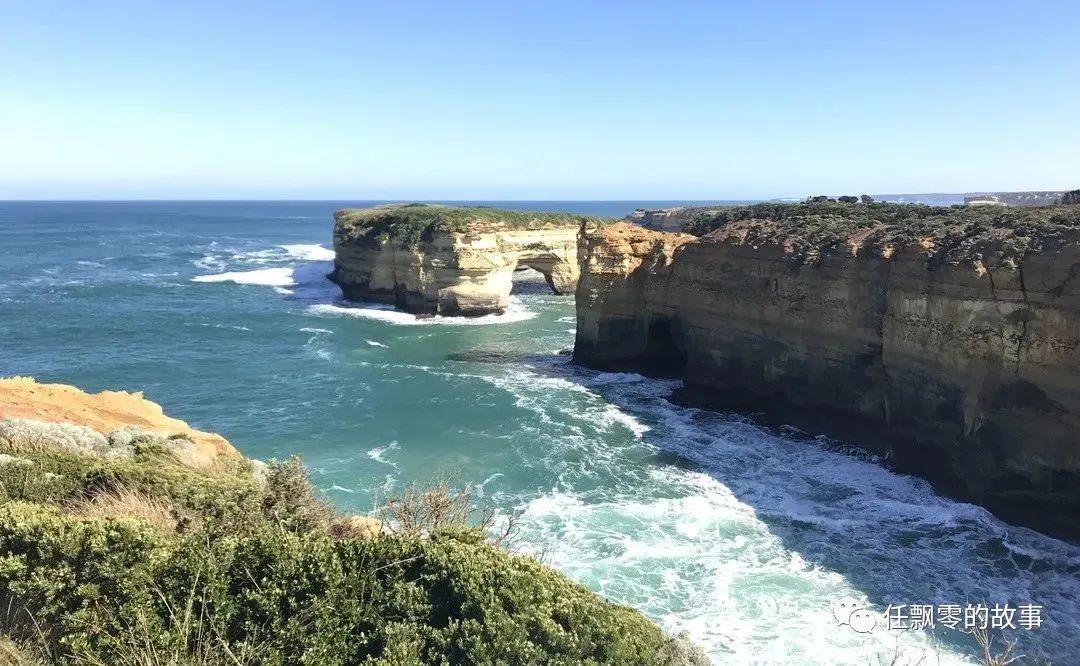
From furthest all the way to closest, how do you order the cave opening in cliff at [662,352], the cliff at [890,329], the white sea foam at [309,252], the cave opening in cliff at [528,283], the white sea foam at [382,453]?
the white sea foam at [309,252] → the cave opening in cliff at [528,283] → the cave opening in cliff at [662,352] → the white sea foam at [382,453] → the cliff at [890,329]

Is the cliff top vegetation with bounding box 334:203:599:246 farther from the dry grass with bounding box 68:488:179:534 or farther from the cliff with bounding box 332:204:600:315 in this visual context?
the dry grass with bounding box 68:488:179:534

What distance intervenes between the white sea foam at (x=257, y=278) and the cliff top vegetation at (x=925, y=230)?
4314 centimetres

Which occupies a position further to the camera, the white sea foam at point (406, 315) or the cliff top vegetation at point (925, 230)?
the white sea foam at point (406, 315)

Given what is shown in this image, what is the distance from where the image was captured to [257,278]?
6000 cm

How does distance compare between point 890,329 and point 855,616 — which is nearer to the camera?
point 855,616

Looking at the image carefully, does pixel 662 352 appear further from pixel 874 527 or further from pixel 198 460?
pixel 198 460

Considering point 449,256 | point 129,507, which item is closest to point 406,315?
point 449,256

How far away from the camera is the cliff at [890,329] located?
53.6 feet

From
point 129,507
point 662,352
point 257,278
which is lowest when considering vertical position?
point 662,352

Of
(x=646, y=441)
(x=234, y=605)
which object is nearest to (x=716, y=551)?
(x=646, y=441)

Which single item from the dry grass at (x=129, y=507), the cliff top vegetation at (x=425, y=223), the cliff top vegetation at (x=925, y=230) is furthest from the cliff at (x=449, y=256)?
the dry grass at (x=129, y=507)

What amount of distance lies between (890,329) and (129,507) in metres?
19.4

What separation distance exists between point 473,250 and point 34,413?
3244 cm

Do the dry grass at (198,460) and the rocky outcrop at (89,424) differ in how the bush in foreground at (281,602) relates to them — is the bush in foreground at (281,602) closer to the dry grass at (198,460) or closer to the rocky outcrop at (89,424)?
the dry grass at (198,460)
